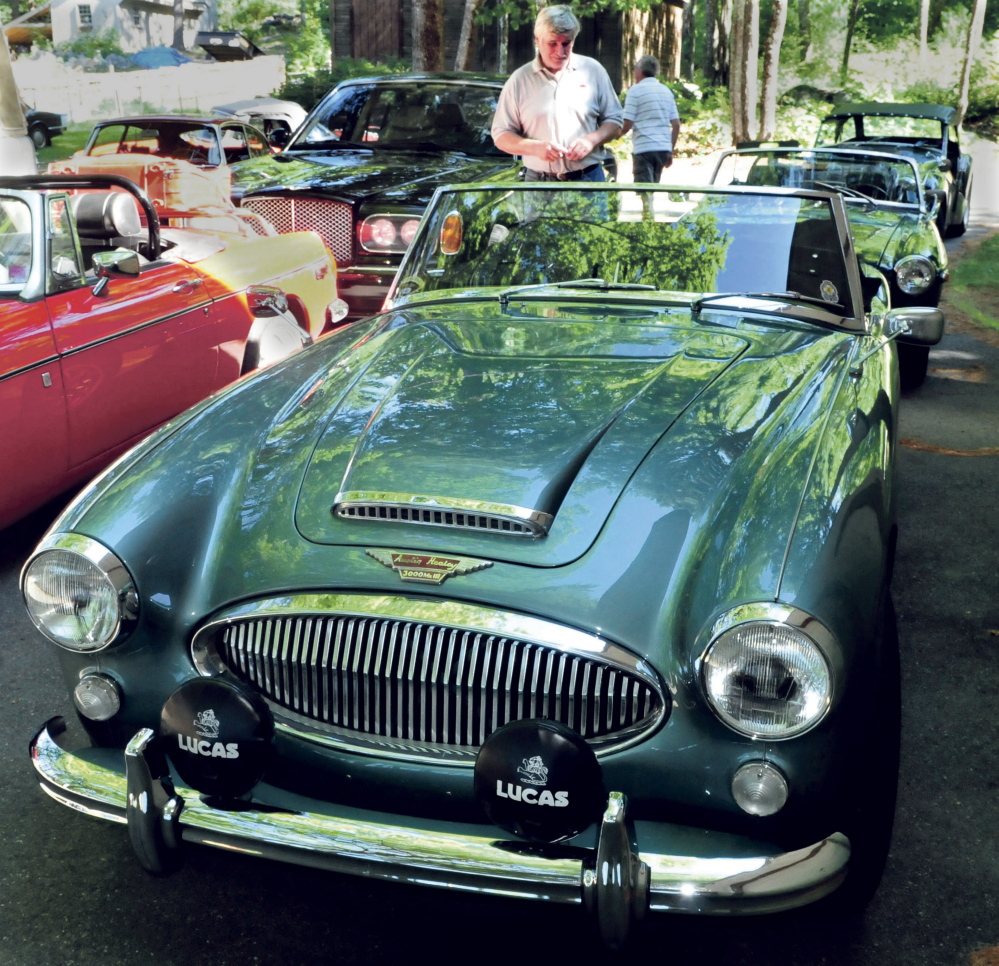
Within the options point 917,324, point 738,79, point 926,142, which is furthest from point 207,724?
point 738,79

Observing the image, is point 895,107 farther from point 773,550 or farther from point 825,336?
point 773,550

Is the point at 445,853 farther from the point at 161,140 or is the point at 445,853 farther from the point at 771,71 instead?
the point at 771,71

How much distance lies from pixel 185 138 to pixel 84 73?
19.1 metres

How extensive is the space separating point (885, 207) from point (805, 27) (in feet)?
121

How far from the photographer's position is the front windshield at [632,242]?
3541 mm

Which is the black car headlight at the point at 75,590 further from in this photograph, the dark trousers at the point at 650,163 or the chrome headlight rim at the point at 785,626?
the dark trousers at the point at 650,163

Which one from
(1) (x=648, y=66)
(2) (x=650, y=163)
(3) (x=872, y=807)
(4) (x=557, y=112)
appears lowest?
(3) (x=872, y=807)

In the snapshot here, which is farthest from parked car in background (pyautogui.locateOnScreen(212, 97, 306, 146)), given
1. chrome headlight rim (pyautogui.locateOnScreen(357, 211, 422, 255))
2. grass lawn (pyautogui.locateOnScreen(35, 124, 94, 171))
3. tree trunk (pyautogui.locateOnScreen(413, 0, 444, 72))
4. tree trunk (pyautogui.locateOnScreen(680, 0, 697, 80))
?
tree trunk (pyautogui.locateOnScreen(680, 0, 697, 80))

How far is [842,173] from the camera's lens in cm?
868

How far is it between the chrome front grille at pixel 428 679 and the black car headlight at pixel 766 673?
13 cm

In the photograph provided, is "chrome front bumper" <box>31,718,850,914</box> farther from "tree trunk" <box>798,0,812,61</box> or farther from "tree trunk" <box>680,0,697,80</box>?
"tree trunk" <box>798,0,812,61</box>

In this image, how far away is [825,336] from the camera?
3361 millimetres

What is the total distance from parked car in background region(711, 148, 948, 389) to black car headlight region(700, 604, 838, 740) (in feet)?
15.9

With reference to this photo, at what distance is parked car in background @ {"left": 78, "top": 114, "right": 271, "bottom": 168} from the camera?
10.7 metres
